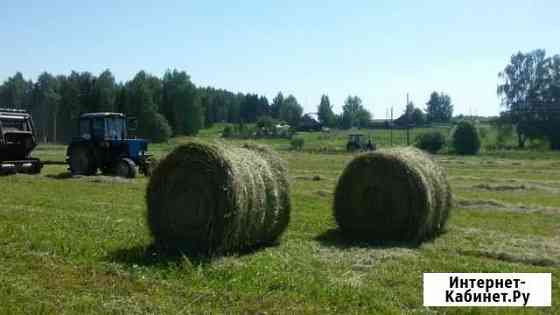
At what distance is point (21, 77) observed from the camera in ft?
403

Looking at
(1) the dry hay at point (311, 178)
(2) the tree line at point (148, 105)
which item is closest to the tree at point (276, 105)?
(2) the tree line at point (148, 105)

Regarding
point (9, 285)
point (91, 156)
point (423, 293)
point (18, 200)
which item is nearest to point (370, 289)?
point (423, 293)

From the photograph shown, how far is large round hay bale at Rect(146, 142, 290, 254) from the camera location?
28.7 ft

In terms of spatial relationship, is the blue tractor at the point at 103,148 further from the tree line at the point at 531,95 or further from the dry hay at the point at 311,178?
the tree line at the point at 531,95

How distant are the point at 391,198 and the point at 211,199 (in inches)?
137

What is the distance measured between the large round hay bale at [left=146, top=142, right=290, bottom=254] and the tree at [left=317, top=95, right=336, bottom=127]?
119 metres

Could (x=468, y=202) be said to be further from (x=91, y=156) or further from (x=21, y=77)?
(x=21, y=77)

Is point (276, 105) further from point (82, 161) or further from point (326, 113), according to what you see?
point (82, 161)

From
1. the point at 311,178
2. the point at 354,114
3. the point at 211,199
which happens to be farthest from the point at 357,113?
the point at 211,199

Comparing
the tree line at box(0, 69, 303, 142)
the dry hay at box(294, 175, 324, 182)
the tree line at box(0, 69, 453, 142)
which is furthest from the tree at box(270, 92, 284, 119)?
the dry hay at box(294, 175, 324, 182)

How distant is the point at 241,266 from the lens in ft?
26.8

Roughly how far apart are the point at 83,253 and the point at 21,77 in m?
123

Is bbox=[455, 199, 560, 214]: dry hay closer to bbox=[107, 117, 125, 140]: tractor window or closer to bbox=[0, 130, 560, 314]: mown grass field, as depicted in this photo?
bbox=[0, 130, 560, 314]: mown grass field

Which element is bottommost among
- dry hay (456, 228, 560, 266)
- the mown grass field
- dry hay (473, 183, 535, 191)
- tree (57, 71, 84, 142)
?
dry hay (473, 183, 535, 191)
